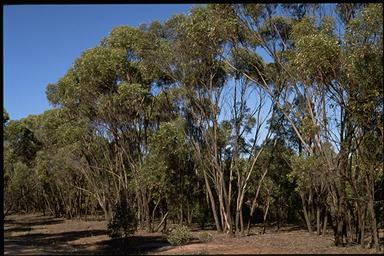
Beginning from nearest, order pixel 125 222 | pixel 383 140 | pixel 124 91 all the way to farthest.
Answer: pixel 383 140 < pixel 125 222 < pixel 124 91

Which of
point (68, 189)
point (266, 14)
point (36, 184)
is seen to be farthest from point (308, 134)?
point (36, 184)

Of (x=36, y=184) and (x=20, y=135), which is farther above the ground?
(x=20, y=135)

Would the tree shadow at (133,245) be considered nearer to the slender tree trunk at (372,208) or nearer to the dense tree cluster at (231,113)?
the dense tree cluster at (231,113)

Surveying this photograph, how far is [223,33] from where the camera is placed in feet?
77.4

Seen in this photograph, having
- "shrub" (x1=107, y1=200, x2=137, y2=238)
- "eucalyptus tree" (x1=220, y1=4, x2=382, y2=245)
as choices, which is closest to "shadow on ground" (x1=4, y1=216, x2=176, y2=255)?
"shrub" (x1=107, y1=200, x2=137, y2=238)

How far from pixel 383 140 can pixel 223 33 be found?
10176mm

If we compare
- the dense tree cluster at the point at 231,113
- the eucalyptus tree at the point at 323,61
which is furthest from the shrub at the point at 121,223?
the eucalyptus tree at the point at 323,61

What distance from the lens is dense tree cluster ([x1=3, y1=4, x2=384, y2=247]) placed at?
18203mm

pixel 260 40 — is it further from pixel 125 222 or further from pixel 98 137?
pixel 98 137

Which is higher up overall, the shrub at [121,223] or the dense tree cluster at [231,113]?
the dense tree cluster at [231,113]

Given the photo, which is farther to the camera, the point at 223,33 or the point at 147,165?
the point at 147,165

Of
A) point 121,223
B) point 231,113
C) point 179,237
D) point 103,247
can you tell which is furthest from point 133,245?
point 231,113

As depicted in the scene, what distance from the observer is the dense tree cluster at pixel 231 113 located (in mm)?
18203

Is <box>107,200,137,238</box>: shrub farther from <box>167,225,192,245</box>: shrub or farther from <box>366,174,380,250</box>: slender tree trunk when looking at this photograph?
<box>366,174,380,250</box>: slender tree trunk
